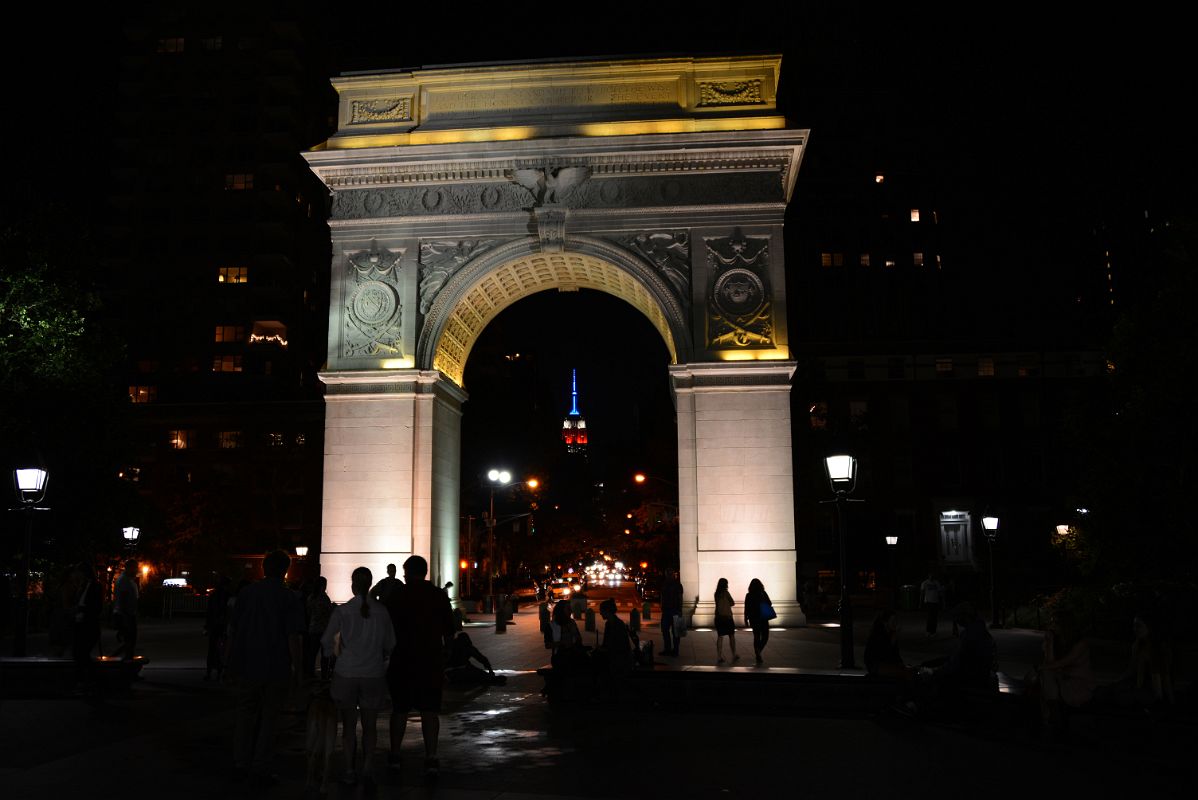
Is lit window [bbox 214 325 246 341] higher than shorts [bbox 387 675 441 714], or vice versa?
lit window [bbox 214 325 246 341]

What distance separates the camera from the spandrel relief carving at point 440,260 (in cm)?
2997

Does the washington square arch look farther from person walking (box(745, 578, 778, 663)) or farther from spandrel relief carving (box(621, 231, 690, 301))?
person walking (box(745, 578, 778, 663))

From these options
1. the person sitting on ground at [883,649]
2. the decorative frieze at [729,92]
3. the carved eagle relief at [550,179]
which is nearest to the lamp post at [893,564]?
the decorative frieze at [729,92]

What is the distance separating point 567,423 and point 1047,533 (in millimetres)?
136937

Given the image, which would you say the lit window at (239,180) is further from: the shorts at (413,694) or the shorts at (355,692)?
the shorts at (355,692)

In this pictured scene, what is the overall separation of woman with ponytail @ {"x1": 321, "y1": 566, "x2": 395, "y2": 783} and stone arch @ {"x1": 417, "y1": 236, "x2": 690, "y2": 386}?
20639 millimetres

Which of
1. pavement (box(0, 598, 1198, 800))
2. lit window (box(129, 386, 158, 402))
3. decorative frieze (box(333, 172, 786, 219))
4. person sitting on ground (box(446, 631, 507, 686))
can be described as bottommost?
pavement (box(0, 598, 1198, 800))

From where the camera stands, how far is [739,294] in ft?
95.5

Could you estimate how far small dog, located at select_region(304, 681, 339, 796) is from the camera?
8.45 m

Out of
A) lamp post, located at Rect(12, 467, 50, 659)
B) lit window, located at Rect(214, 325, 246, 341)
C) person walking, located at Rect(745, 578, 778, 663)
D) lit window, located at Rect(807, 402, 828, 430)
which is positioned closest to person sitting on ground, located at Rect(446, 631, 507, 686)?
person walking, located at Rect(745, 578, 778, 663)

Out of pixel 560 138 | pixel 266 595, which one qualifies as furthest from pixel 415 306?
pixel 266 595

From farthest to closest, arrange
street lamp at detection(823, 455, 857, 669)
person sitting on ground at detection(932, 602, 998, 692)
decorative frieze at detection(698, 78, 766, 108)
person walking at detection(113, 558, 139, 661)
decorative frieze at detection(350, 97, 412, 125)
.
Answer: decorative frieze at detection(350, 97, 412, 125) < decorative frieze at detection(698, 78, 766, 108) < person walking at detection(113, 558, 139, 661) < street lamp at detection(823, 455, 857, 669) < person sitting on ground at detection(932, 602, 998, 692)

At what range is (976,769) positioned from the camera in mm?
9906

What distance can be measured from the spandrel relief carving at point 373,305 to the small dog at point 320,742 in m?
21.5
